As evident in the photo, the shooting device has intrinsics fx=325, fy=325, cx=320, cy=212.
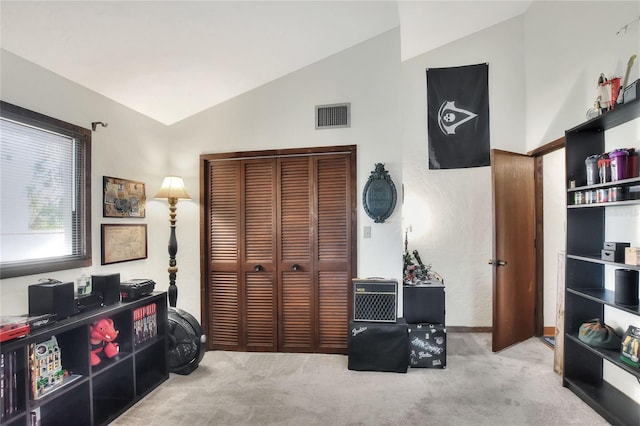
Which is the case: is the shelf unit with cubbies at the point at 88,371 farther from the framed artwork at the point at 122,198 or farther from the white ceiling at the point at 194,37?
the white ceiling at the point at 194,37

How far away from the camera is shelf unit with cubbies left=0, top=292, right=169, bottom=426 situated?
1.67m

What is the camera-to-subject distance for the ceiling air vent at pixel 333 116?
10.3 ft

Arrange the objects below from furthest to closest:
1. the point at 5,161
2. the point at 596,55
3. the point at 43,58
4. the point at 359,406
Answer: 1. the point at 596,55
2. the point at 359,406
3. the point at 43,58
4. the point at 5,161

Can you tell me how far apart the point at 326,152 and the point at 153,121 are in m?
1.76

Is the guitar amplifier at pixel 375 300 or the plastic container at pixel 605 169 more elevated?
the plastic container at pixel 605 169

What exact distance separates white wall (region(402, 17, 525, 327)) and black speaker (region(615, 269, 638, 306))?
5.83 feet

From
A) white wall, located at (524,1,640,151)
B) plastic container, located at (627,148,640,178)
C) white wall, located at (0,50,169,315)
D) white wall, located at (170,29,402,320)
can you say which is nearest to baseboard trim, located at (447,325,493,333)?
white wall, located at (170,29,402,320)

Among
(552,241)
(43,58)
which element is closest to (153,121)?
(43,58)

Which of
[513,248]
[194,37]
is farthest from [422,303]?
[194,37]

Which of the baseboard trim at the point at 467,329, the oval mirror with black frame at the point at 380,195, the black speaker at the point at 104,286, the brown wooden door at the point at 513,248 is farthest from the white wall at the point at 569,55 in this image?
the black speaker at the point at 104,286

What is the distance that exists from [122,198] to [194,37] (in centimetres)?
147

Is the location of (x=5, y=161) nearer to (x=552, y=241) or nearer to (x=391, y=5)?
(x=391, y=5)

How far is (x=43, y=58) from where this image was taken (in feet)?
7.02

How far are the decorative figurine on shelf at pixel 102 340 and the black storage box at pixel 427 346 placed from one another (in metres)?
2.37
